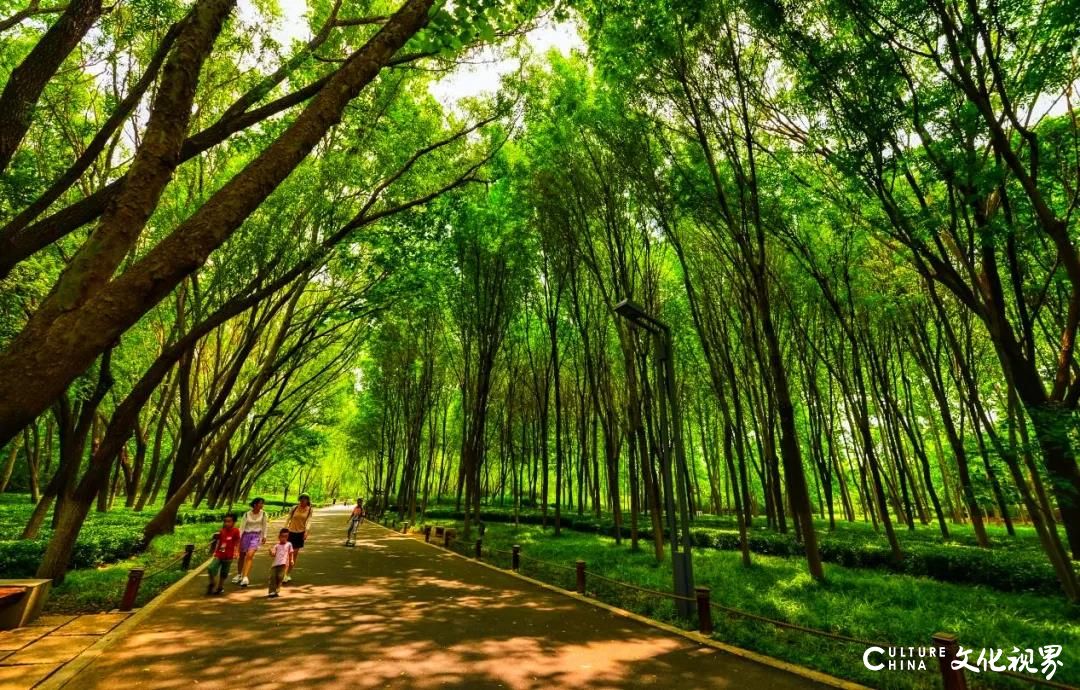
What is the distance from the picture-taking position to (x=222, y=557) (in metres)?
9.41

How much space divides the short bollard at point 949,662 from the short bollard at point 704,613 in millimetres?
2987

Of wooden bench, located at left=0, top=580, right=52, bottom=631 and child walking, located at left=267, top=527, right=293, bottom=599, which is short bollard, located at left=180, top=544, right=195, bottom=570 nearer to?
child walking, located at left=267, top=527, right=293, bottom=599

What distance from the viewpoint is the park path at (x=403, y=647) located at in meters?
5.36

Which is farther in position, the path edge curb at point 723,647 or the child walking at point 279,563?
the child walking at point 279,563

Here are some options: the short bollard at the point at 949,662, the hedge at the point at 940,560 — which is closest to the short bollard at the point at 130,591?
the short bollard at the point at 949,662

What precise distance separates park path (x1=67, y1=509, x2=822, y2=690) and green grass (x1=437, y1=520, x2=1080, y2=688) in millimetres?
796

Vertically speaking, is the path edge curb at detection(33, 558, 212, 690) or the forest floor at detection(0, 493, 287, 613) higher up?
the forest floor at detection(0, 493, 287, 613)

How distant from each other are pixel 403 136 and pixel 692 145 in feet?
23.0

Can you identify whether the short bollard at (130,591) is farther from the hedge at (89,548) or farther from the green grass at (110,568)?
the hedge at (89,548)

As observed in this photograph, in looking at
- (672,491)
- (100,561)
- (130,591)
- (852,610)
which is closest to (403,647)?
(672,491)

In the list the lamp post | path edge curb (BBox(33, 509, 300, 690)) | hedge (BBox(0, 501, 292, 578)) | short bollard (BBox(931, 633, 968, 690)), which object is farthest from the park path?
hedge (BBox(0, 501, 292, 578))

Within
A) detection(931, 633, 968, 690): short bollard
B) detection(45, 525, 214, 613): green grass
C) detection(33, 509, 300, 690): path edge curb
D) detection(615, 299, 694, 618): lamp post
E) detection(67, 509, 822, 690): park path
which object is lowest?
detection(67, 509, 822, 690): park path

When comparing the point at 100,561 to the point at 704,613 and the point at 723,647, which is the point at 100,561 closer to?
the point at 704,613

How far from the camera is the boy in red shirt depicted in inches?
365
